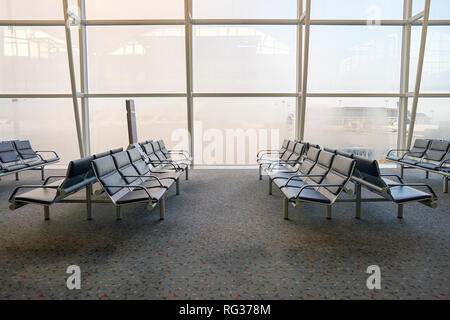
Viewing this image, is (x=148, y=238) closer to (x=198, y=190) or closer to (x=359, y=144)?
(x=198, y=190)

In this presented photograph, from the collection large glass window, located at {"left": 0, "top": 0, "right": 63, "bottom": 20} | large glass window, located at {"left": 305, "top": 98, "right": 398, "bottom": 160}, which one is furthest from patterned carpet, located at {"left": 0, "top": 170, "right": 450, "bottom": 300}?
large glass window, located at {"left": 0, "top": 0, "right": 63, "bottom": 20}

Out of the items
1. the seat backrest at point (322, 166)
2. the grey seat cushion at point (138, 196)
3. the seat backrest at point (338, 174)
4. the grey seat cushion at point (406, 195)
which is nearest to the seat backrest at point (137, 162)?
→ the grey seat cushion at point (138, 196)

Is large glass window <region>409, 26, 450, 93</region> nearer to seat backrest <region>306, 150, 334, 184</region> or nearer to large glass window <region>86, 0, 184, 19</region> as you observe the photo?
seat backrest <region>306, 150, 334, 184</region>

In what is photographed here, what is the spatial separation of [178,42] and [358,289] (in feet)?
22.8

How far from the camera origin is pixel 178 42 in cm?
743

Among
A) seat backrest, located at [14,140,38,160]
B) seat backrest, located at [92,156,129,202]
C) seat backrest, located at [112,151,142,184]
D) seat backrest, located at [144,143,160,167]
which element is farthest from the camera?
seat backrest, located at [14,140,38,160]

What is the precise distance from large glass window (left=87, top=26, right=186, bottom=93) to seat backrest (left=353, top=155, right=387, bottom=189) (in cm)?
504

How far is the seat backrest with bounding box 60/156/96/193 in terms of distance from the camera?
3.31 m

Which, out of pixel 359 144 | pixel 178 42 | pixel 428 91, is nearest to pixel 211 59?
pixel 178 42

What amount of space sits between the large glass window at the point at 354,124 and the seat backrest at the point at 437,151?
54.3 inches

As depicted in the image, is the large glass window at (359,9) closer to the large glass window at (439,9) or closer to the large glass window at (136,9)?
the large glass window at (439,9)

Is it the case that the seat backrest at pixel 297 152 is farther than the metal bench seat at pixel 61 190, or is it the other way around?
the seat backrest at pixel 297 152

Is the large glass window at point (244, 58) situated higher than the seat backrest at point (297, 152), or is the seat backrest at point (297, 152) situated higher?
the large glass window at point (244, 58)

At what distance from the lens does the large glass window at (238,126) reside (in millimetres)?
7641
